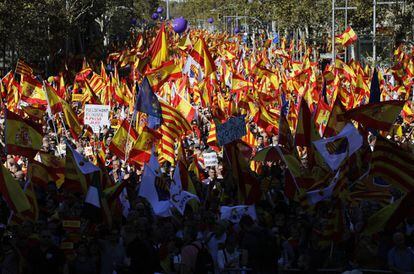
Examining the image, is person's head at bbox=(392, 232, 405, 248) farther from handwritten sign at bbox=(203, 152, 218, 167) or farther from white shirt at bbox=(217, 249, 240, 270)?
handwritten sign at bbox=(203, 152, 218, 167)

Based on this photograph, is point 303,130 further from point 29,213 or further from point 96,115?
point 96,115

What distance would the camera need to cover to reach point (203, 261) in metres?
10.1

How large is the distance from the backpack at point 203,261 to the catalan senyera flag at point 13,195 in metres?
2.65

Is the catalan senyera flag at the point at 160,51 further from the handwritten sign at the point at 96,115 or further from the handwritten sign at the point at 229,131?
the handwritten sign at the point at 229,131

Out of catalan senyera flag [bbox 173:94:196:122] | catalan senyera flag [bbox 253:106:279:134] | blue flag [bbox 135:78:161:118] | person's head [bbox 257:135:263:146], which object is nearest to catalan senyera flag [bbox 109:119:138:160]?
blue flag [bbox 135:78:161:118]

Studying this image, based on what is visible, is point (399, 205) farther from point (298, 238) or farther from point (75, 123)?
point (75, 123)

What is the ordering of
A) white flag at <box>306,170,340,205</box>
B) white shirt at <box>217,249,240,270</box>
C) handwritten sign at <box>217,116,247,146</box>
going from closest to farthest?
white shirt at <box>217,249,240,270</box>
white flag at <box>306,170,340,205</box>
handwritten sign at <box>217,116,247,146</box>

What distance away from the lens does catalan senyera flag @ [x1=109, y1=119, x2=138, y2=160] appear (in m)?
17.5

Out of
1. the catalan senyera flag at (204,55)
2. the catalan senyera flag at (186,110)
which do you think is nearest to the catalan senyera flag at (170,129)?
the catalan senyera flag at (186,110)

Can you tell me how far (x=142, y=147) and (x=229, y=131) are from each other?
241cm

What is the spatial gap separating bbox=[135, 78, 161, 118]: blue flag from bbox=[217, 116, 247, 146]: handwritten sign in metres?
2.63

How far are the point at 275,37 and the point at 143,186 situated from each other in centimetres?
6392

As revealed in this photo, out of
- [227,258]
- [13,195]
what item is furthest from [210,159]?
[227,258]

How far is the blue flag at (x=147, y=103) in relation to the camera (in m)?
17.3
